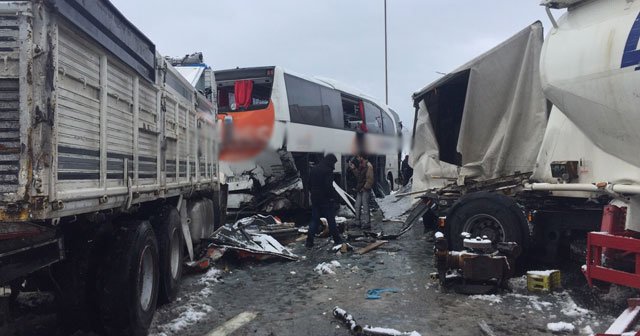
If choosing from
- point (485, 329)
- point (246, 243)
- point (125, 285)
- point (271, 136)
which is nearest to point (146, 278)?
point (125, 285)

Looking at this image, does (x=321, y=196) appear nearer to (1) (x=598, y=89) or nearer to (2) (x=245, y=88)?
(2) (x=245, y=88)

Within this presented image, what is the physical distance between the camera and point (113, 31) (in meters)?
3.85

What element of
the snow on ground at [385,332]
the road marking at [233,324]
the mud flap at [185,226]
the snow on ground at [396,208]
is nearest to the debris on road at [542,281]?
the snow on ground at [385,332]

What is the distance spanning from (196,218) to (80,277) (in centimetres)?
361

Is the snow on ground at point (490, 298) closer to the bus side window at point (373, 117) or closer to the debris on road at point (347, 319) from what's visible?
the debris on road at point (347, 319)

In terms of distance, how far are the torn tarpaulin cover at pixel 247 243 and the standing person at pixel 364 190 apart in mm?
3247

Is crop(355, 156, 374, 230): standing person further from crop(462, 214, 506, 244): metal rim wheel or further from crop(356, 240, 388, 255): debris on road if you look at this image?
crop(462, 214, 506, 244): metal rim wheel

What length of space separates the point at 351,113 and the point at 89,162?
1378 centimetres

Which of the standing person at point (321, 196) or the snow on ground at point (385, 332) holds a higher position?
the standing person at point (321, 196)

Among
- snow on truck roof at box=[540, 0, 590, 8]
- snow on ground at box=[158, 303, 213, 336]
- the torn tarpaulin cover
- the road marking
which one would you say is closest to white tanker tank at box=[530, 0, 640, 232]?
snow on truck roof at box=[540, 0, 590, 8]

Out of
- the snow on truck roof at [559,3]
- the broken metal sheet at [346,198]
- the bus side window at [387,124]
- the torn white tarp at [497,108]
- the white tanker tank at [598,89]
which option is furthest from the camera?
the bus side window at [387,124]

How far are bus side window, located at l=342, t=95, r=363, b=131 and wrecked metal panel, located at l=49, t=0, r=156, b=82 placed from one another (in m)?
11.4

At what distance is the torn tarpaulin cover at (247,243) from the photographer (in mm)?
7723

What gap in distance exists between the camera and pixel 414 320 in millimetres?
4910
